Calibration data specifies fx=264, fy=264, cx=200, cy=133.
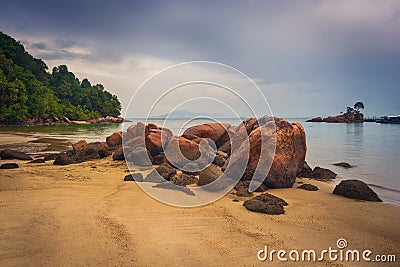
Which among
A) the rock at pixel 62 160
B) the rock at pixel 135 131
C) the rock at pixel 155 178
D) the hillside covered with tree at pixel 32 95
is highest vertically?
the hillside covered with tree at pixel 32 95

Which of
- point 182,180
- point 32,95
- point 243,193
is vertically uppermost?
point 32,95

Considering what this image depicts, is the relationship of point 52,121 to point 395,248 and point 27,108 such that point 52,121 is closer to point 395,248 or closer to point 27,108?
point 27,108

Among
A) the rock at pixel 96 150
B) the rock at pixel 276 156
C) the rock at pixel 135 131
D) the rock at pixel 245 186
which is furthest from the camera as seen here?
the rock at pixel 135 131

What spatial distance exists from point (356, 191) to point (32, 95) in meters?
55.9

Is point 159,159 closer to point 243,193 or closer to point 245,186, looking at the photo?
point 245,186

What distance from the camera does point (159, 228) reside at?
13.1 ft

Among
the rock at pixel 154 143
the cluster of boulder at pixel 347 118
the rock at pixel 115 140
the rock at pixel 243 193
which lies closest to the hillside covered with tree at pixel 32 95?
the rock at pixel 115 140

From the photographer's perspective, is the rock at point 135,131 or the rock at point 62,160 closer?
the rock at point 62,160

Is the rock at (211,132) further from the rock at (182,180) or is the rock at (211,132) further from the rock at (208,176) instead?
the rock at (208,176)

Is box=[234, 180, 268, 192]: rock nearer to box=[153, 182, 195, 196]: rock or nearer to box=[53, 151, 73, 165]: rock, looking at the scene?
box=[153, 182, 195, 196]: rock

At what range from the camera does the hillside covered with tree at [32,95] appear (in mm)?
41969

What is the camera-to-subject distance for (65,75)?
103500 mm
